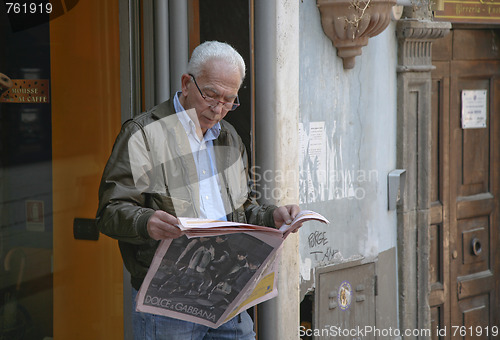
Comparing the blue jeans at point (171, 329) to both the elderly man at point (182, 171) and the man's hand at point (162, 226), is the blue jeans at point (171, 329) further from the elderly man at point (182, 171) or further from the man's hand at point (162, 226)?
the man's hand at point (162, 226)

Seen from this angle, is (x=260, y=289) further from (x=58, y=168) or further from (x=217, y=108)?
(x=58, y=168)

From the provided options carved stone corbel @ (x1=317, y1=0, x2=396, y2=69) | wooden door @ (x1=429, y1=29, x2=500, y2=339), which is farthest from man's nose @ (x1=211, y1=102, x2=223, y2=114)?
wooden door @ (x1=429, y1=29, x2=500, y2=339)

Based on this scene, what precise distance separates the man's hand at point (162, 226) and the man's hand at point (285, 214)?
0.54 metres

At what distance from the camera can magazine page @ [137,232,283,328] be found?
241 cm

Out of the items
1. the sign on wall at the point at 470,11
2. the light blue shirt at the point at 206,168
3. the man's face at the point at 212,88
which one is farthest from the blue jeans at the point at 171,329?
the sign on wall at the point at 470,11

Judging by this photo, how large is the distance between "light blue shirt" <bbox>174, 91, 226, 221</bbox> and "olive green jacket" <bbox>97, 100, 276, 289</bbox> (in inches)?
0.9

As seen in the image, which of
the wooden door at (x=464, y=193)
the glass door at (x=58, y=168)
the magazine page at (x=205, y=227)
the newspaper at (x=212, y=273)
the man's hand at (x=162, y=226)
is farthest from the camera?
the wooden door at (x=464, y=193)

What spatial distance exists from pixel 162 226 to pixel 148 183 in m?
0.32

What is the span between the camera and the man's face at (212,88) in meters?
2.62

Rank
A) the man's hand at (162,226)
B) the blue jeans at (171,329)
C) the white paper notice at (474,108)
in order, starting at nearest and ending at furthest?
1. the man's hand at (162,226)
2. the blue jeans at (171,329)
3. the white paper notice at (474,108)

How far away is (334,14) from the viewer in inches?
165

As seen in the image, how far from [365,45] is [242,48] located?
1.15 m

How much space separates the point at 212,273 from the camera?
253cm

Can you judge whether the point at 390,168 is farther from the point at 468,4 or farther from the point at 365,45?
the point at 468,4
